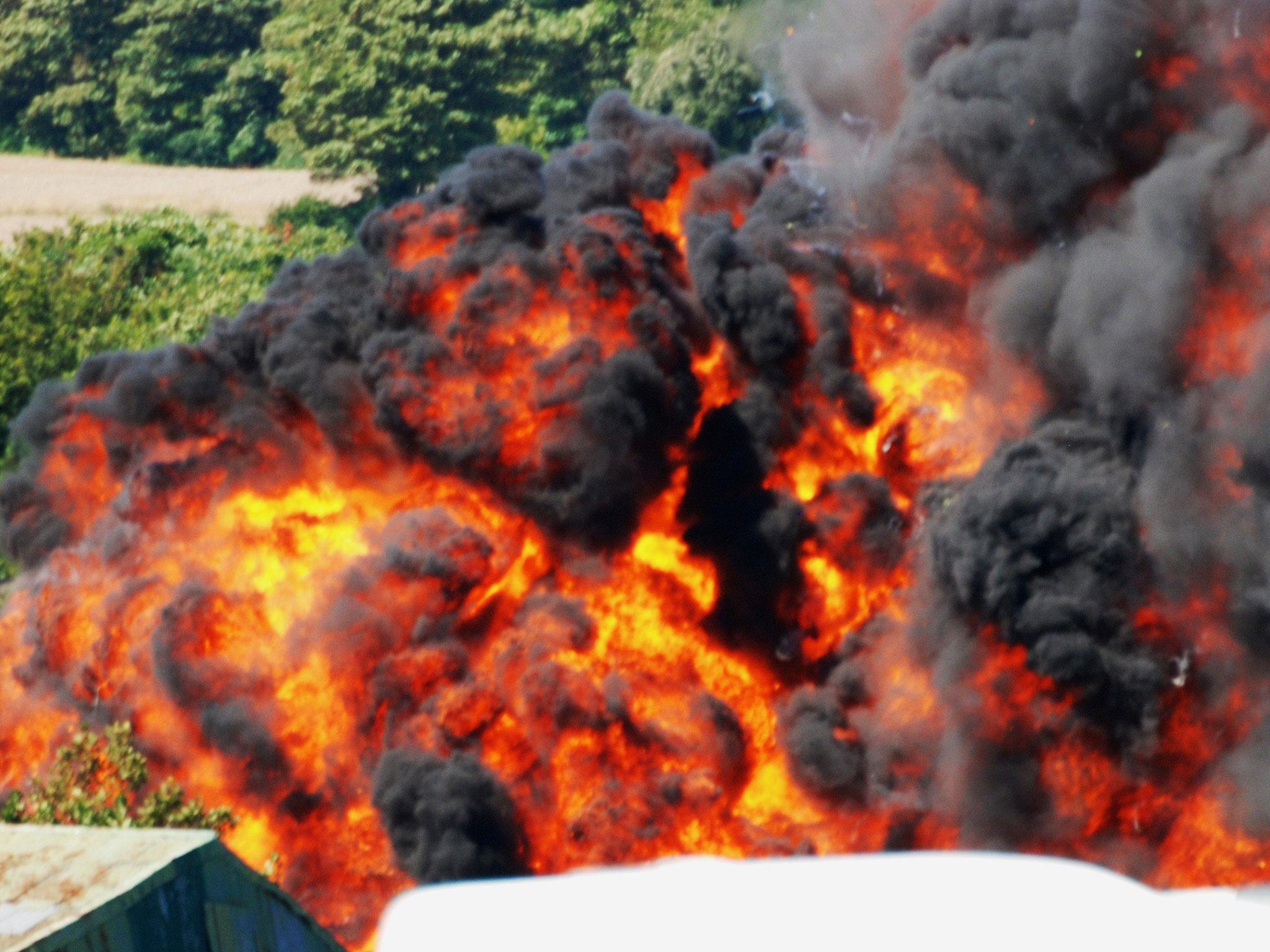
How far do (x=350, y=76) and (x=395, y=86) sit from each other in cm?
194

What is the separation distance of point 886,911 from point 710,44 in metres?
56.7

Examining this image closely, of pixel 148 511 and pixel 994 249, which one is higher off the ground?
pixel 994 249

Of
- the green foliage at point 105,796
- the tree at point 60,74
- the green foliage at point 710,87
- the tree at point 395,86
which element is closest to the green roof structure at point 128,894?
the green foliage at point 105,796

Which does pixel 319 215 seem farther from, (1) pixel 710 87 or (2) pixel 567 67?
(1) pixel 710 87

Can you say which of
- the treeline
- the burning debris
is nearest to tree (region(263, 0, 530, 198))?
the treeline

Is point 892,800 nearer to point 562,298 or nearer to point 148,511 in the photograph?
point 562,298

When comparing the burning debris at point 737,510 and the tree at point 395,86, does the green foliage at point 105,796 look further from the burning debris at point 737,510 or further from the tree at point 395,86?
the tree at point 395,86

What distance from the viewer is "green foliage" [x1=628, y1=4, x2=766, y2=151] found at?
60.2 m

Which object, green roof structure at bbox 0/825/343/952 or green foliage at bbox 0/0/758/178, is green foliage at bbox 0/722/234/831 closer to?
green roof structure at bbox 0/825/343/952

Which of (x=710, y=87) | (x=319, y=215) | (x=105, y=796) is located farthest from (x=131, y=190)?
(x=105, y=796)

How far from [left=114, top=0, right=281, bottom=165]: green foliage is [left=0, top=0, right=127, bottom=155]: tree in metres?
0.82

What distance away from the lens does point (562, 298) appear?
1086 inches

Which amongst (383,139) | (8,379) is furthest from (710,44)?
(8,379)

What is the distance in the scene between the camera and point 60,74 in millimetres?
71938
